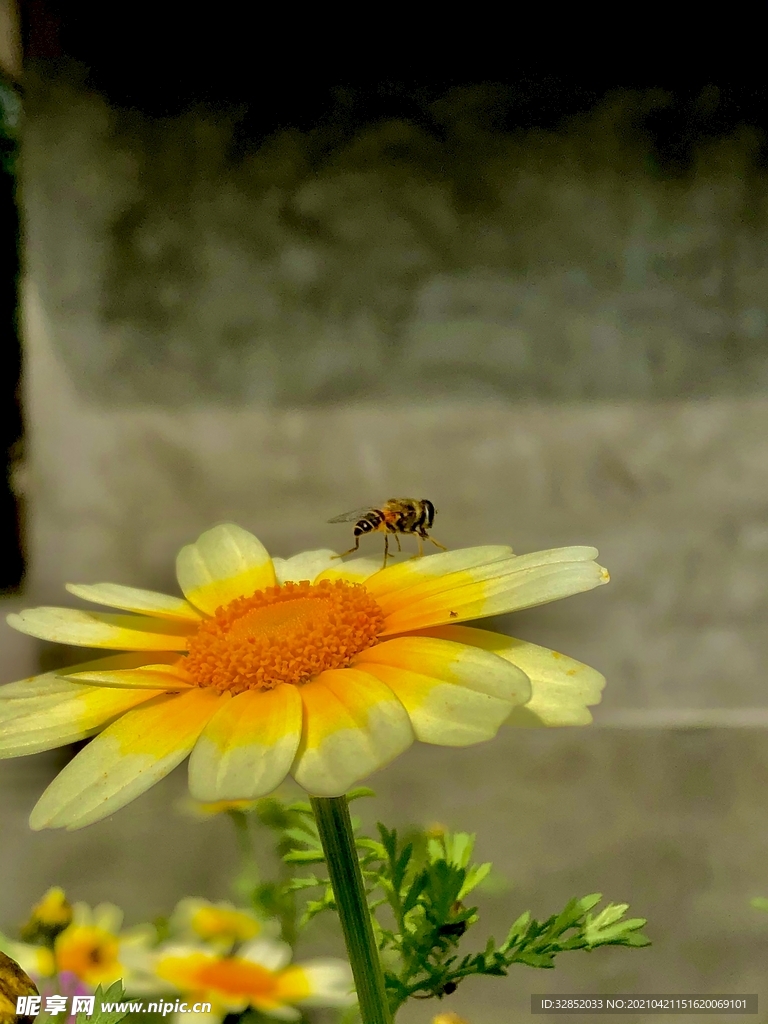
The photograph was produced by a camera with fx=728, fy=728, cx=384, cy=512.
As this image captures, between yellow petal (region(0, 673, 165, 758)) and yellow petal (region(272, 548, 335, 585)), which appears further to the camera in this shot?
yellow petal (region(272, 548, 335, 585))

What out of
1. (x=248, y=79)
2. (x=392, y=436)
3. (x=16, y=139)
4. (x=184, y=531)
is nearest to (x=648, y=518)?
(x=392, y=436)

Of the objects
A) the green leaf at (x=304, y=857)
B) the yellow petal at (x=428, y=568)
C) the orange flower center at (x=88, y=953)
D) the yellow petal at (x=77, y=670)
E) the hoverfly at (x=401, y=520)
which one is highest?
the hoverfly at (x=401, y=520)

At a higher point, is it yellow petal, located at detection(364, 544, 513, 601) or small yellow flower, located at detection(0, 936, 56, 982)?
yellow petal, located at detection(364, 544, 513, 601)

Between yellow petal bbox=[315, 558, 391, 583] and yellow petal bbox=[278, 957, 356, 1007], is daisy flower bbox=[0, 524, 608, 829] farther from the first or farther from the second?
yellow petal bbox=[278, 957, 356, 1007]

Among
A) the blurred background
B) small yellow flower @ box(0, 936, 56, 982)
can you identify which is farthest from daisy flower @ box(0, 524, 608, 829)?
the blurred background

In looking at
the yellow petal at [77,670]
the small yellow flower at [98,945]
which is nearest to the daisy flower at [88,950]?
the small yellow flower at [98,945]

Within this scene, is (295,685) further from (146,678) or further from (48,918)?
(48,918)

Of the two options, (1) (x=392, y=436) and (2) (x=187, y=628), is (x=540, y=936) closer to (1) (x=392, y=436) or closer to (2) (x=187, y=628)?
(2) (x=187, y=628)

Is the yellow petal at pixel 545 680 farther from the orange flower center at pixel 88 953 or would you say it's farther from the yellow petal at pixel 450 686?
the orange flower center at pixel 88 953
